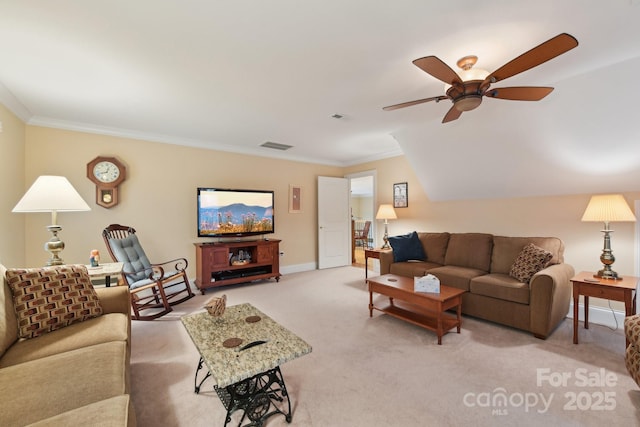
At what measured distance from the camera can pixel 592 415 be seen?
1590 mm

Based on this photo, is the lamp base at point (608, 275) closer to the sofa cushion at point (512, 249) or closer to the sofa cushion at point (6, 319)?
the sofa cushion at point (512, 249)

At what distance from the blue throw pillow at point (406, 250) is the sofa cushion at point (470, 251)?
38cm

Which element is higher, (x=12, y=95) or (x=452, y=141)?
(x=12, y=95)

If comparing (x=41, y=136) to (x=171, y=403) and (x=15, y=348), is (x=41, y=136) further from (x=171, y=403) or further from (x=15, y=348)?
(x=171, y=403)

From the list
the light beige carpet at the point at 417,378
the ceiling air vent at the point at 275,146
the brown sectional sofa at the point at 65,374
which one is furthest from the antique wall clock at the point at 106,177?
the brown sectional sofa at the point at 65,374

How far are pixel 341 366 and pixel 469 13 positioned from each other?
254cm

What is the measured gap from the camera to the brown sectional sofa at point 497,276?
8.24 feet

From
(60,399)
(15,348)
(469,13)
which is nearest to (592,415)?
(469,13)

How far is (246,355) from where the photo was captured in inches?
56.4

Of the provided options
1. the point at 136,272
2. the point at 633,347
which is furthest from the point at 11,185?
the point at 633,347

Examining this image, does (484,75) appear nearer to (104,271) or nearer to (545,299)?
(545,299)

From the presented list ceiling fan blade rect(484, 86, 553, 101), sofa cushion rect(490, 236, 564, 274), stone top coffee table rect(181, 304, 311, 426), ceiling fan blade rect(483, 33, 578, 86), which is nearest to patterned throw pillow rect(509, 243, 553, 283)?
sofa cushion rect(490, 236, 564, 274)

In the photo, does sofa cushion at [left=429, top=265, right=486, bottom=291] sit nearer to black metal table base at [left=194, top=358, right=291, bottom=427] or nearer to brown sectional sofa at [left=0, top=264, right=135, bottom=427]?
black metal table base at [left=194, top=358, right=291, bottom=427]

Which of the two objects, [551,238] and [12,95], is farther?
[551,238]
